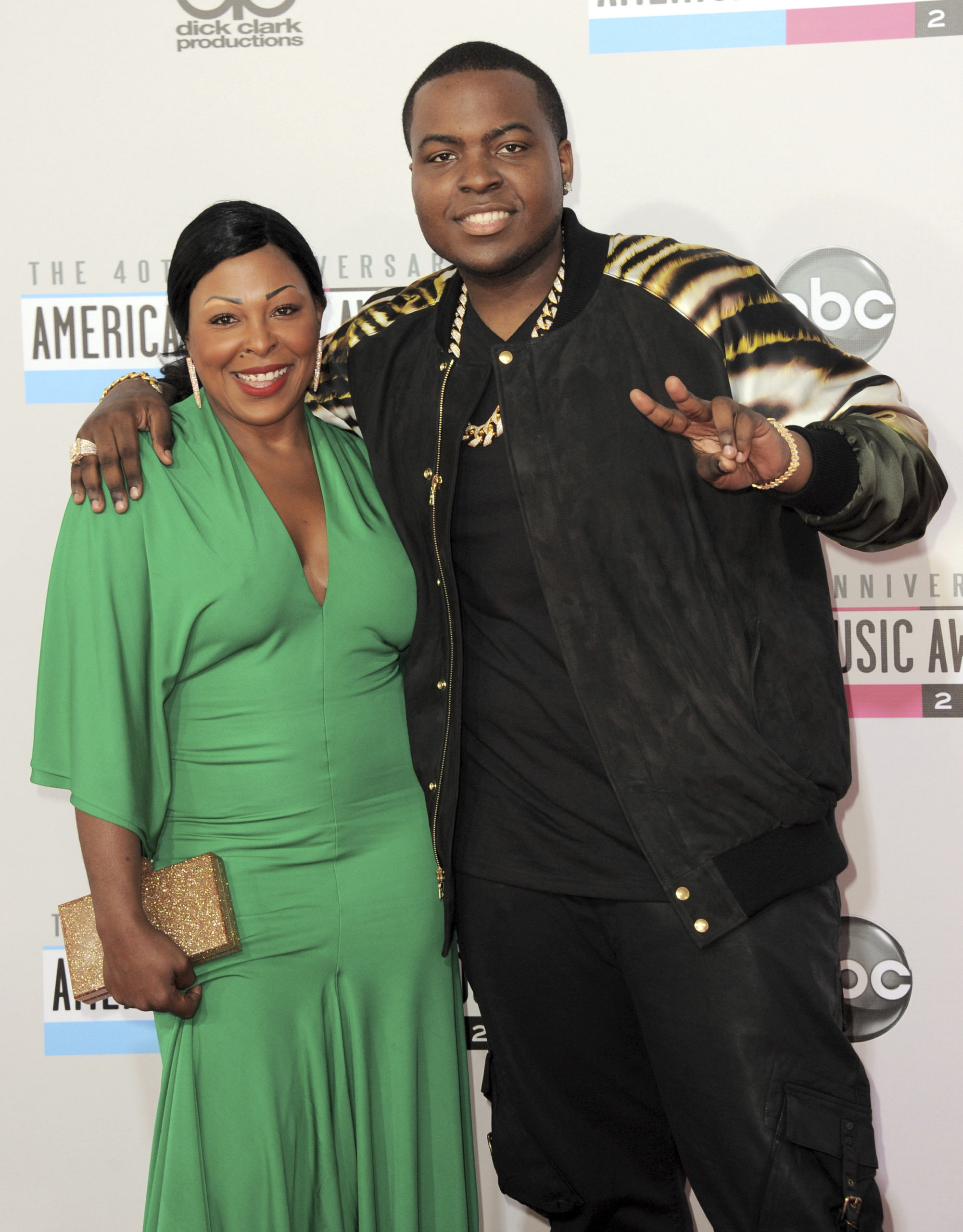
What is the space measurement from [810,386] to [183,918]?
3.82ft

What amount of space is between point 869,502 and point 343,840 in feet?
2.95

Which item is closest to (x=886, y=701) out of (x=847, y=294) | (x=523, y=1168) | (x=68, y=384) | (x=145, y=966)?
(x=847, y=294)

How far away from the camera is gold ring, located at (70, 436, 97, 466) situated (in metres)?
1.61

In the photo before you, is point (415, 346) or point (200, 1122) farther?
point (415, 346)

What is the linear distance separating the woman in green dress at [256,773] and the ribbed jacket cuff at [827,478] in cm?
67

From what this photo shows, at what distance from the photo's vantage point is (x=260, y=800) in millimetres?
1637

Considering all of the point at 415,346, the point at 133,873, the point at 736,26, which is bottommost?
the point at 133,873

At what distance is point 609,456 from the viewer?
155 cm

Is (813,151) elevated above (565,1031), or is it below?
above

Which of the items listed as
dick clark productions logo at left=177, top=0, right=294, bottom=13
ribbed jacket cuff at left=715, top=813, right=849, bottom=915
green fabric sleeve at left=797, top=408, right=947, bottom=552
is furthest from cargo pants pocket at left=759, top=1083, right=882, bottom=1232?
dick clark productions logo at left=177, top=0, right=294, bottom=13

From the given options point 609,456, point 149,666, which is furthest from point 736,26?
point 149,666

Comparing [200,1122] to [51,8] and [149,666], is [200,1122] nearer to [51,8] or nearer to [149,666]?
[149,666]

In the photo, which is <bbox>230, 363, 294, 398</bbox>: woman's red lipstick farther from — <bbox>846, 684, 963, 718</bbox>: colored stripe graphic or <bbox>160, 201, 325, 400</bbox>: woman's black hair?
<bbox>846, 684, 963, 718</bbox>: colored stripe graphic

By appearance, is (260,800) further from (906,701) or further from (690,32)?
(690,32)
